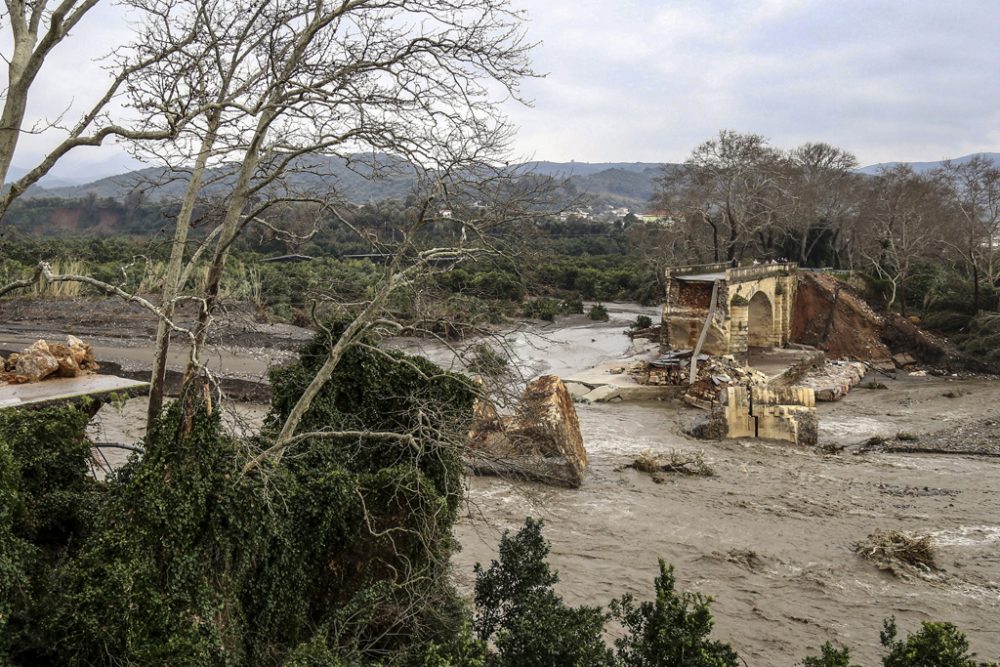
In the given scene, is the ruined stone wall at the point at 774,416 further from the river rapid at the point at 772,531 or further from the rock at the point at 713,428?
the river rapid at the point at 772,531

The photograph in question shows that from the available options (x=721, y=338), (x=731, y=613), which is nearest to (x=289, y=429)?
(x=731, y=613)

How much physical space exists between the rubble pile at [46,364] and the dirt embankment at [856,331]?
27493mm

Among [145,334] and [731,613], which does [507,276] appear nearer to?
[731,613]

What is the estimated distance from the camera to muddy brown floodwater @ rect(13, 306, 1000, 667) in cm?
948

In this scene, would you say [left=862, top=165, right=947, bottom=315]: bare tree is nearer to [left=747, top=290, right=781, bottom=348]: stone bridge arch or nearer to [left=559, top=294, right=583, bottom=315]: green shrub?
[left=747, top=290, right=781, bottom=348]: stone bridge arch

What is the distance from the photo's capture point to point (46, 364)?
43.6 feet

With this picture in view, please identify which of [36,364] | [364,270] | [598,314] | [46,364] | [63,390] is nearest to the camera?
[63,390]

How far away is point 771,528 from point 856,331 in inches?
877

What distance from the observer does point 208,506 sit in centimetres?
649

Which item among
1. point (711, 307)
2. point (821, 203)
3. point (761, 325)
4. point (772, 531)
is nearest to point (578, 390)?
point (711, 307)

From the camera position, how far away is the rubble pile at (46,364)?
42.7 ft

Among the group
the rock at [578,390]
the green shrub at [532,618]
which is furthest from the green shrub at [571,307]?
the green shrub at [532,618]

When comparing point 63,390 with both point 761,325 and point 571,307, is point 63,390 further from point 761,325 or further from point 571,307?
point 571,307

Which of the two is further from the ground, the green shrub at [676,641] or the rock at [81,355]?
the rock at [81,355]
